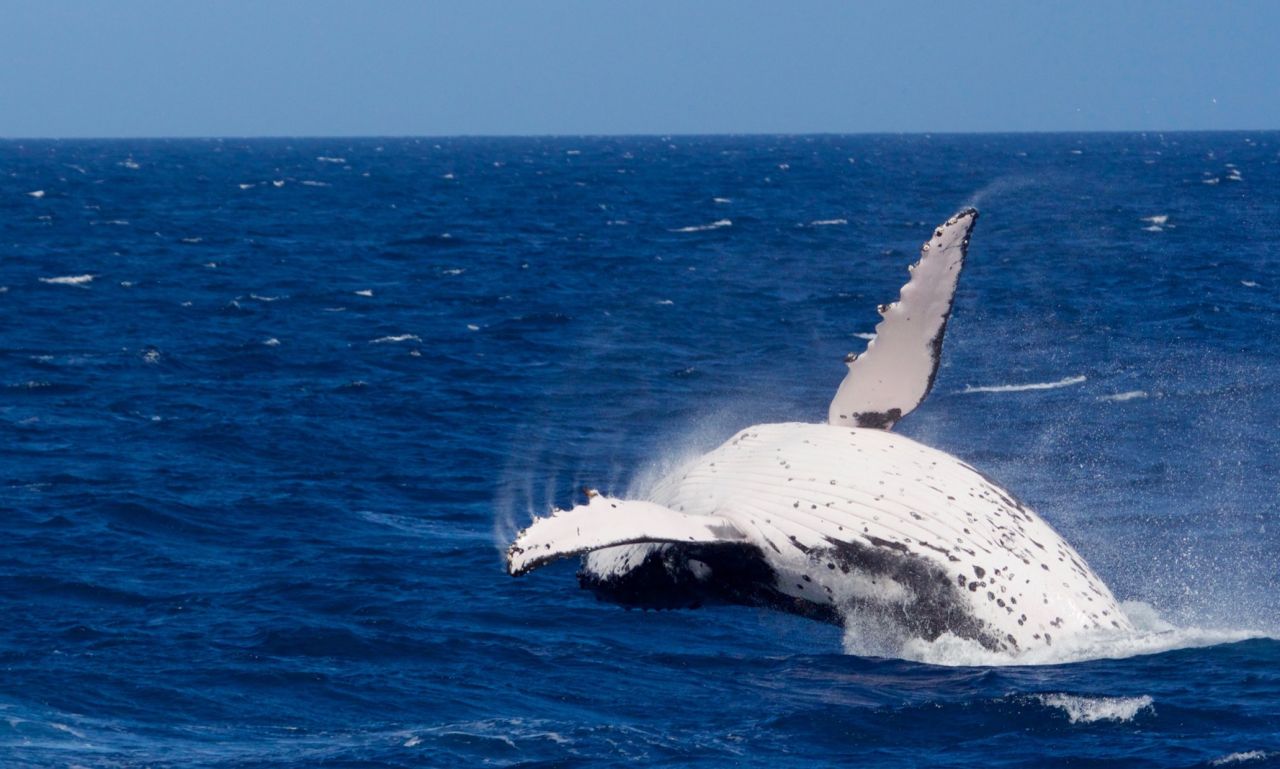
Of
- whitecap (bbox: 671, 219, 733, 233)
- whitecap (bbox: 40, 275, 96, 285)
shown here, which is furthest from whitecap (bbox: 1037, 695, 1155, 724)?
whitecap (bbox: 671, 219, 733, 233)

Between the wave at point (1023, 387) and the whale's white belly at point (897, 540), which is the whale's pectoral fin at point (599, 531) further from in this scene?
the wave at point (1023, 387)

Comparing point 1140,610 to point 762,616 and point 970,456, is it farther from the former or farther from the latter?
point 970,456

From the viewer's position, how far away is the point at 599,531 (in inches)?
369

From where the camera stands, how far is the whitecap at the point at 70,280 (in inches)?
1661

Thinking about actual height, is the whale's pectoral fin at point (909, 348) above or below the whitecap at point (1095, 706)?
above

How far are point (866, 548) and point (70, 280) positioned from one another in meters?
36.7

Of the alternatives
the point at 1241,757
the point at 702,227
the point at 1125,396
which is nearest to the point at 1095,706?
A: the point at 1241,757

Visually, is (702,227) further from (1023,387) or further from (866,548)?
(866,548)

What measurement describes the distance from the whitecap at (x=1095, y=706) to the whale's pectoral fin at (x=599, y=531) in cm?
253

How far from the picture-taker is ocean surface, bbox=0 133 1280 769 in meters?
10.7

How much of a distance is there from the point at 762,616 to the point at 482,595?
406 cm

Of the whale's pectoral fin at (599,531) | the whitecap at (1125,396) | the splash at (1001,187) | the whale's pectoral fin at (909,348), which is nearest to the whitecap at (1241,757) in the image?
the whale's pectoral fin at (909,348)

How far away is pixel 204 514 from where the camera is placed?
718 inches

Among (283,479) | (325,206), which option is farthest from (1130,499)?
(325,206)
